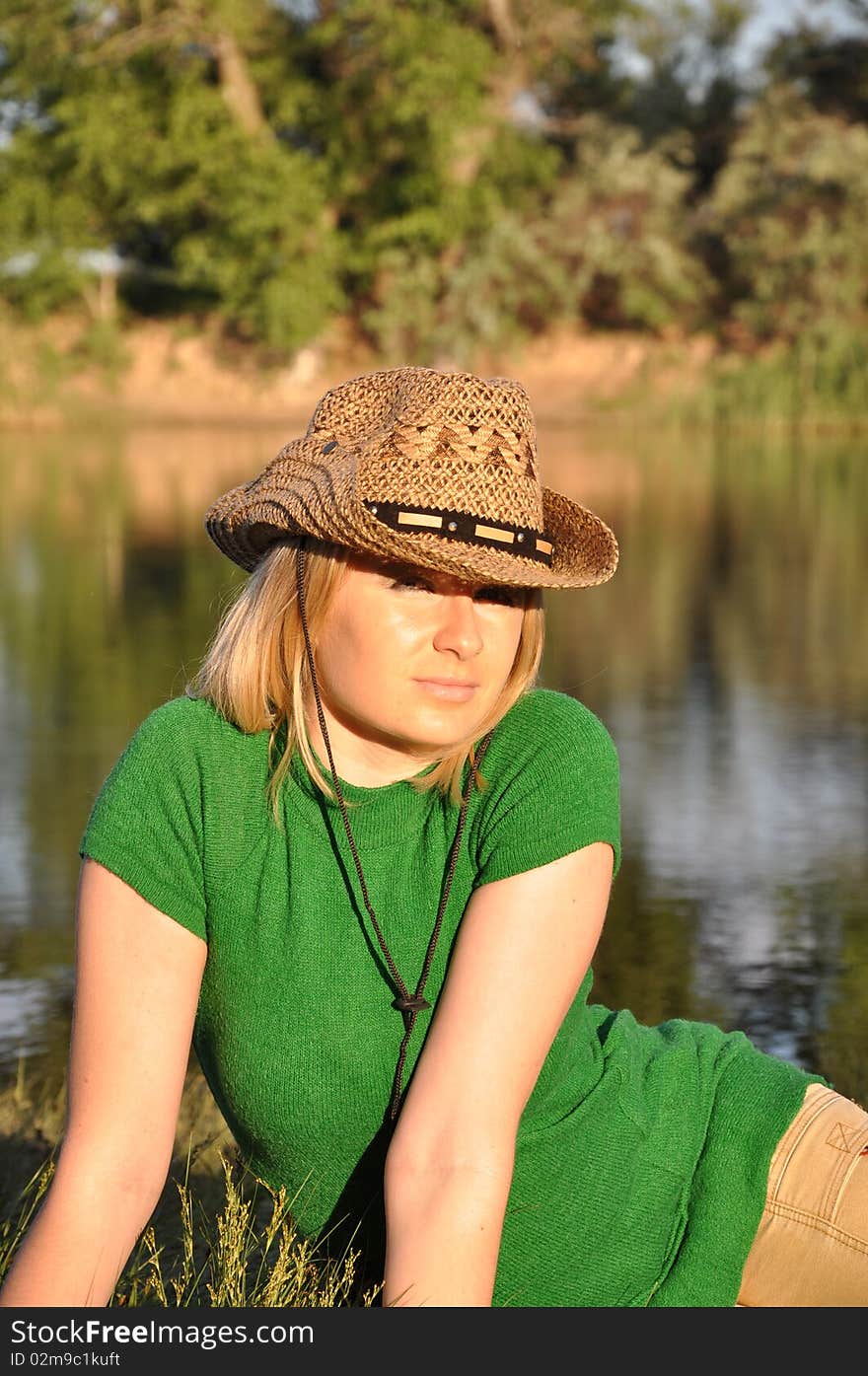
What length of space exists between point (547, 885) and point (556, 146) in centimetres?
2960

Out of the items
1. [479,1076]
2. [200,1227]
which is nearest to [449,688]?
[479,1076]

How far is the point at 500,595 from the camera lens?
2.14 m

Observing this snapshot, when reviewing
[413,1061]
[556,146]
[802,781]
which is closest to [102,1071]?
[413,1061]

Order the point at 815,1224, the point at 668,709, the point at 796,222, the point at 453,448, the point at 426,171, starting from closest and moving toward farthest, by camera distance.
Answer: the point at 453,448
the point at 815,1224
the point at 668,709
the point at 796,222
the point at 426,171

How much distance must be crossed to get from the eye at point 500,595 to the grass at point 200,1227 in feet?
2.38

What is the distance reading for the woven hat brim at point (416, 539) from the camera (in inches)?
78.9

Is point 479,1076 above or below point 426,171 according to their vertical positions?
below

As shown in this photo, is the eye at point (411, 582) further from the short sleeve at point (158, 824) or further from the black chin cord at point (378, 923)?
the short sleeve at point (158, 824)

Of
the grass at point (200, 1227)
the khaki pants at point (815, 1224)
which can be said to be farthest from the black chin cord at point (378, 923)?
the khaki pants at point (815, 1224)

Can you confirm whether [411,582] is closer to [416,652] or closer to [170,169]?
[416,652]

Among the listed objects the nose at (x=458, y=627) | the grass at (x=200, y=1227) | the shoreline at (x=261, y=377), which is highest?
the nose at (x=458, y=627)

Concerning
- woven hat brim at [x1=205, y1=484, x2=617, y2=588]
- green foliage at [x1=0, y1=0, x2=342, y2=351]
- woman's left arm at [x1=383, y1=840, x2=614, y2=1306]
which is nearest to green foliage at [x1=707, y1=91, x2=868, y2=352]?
green foliage at [x1=0, y1=0, x2=342, y2=351]

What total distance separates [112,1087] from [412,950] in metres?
0.35
